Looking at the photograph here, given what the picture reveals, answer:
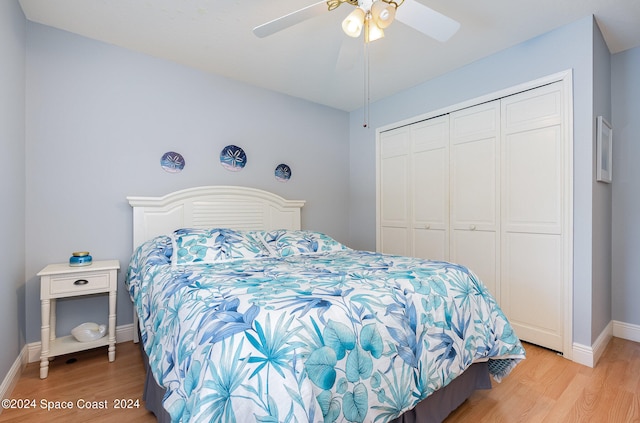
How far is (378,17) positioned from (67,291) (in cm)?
254

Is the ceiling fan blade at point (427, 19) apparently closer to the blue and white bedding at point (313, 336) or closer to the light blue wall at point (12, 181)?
the blue and white bedding at point (313, 336)

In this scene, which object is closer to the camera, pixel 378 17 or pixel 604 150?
pixel 378 17

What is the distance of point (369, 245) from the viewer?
12.5 feet

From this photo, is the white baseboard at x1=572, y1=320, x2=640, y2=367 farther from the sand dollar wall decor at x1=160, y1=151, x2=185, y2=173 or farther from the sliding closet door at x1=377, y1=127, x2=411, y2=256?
the sand dollar wall decor at x1=160, y1=151, x2=185, y2=173

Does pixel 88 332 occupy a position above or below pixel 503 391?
above

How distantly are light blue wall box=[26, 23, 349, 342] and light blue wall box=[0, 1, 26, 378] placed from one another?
11cm

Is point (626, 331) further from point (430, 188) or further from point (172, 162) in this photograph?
point (172, 162)

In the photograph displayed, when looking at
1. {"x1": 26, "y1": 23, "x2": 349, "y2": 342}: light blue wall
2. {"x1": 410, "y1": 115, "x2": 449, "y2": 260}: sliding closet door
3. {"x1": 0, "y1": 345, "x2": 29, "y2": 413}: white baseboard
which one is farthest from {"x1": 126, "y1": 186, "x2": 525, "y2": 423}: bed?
{"x1": 410, "y1": 115, "x2": 449, "y2": 260}: sliding closet door

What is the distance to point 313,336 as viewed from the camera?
39.2 inches

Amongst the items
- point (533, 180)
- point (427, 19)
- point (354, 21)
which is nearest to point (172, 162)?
point (354, 21)

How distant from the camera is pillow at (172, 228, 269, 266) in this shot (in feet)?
6.79

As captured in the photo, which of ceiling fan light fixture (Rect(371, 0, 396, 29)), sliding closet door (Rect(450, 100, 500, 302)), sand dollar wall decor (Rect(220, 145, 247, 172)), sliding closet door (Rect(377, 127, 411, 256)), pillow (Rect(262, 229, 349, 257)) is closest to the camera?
ceiling fan light fixture (Rect(371, 0, 396, 29))

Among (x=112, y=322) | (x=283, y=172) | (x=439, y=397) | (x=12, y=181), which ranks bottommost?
(x=439, y=397)

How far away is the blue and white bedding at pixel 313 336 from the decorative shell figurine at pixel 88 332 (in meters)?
0.61
